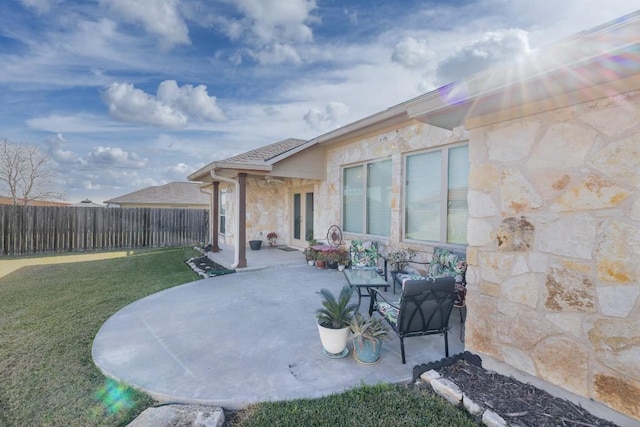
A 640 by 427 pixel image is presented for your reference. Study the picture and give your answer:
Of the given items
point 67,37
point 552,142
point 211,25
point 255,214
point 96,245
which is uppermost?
point 211,25

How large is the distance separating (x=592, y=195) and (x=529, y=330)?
116 cm

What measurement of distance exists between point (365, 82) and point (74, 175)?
23943 mm

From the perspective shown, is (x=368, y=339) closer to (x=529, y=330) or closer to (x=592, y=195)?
(x=529, y=330)

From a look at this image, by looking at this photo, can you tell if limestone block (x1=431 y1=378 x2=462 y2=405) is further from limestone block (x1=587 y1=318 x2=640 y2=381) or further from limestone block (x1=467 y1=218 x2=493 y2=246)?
limestone block (x1=467 y1=218 x2=493 y2=246)

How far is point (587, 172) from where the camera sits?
2119mm

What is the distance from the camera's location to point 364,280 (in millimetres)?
4523

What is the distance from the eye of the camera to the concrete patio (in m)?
2.65

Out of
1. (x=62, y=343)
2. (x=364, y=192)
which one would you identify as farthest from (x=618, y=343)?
(x=364, y=192)

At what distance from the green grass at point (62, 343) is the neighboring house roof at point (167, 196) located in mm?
18414

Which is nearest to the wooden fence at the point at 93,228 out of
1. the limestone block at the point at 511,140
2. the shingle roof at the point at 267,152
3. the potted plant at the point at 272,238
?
the potted plant at the point at 272,238

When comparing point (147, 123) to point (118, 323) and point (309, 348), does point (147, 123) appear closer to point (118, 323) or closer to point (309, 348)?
point (118, 323)

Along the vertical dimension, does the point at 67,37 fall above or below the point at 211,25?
below

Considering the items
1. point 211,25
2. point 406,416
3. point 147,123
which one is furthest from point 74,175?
point 406,416

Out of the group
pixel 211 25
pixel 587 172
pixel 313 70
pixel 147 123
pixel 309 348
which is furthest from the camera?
pixel 147 123
